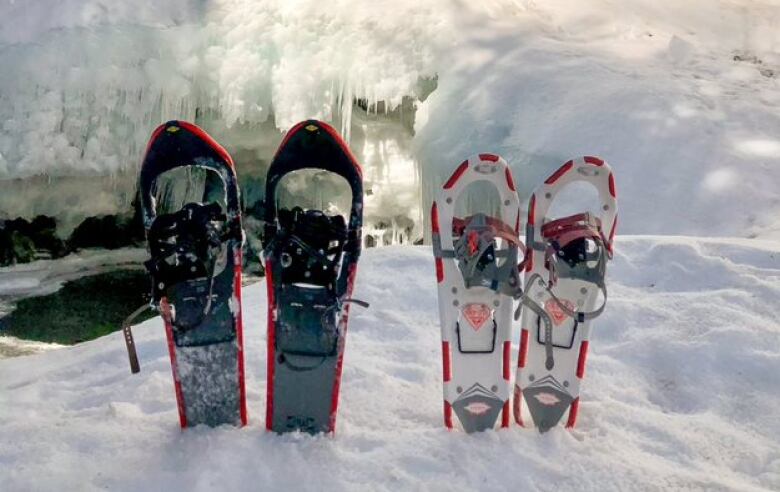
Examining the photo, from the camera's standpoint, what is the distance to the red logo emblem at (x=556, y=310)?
2518 millimetres

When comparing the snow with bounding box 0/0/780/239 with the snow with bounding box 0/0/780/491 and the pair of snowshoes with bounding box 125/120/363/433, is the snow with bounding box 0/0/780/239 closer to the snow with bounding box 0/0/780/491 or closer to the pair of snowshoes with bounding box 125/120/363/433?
the snow with bounding box 0/0/780/491

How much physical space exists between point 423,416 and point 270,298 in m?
0.67

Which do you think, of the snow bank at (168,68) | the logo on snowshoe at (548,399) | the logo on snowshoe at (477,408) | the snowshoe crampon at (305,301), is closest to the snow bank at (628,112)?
the snow bank at (168,68)

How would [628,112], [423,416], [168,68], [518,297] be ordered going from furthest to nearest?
[168,68], [628,112], [423,416], [518,297]

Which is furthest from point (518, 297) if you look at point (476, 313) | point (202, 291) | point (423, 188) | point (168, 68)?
point (168, 68)

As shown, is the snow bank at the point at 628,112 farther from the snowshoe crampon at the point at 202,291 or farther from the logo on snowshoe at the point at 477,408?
the snowshoe crampon at the point at 202,291

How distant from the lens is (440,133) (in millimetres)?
5008

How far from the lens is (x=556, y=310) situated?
2.52m

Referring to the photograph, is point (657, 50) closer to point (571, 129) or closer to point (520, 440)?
point (571, 129)

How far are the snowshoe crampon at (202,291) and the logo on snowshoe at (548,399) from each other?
3.28 feet

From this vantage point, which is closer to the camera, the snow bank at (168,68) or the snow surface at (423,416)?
the snow surface at (423,416)

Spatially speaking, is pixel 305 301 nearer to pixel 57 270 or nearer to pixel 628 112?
pixel 628 112

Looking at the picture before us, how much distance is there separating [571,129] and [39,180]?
4.37 metres

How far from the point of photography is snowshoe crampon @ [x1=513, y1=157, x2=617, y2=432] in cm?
242
